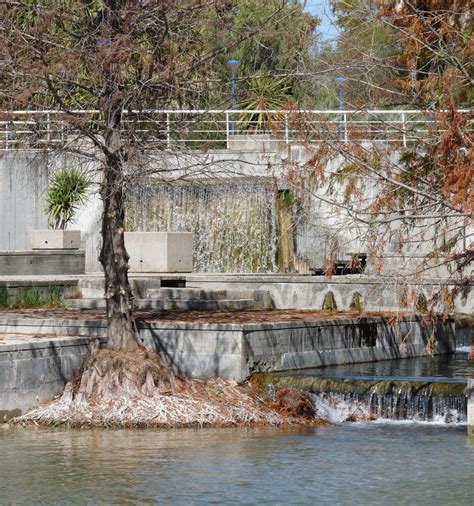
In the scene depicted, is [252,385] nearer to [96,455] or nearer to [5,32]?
[96,455]

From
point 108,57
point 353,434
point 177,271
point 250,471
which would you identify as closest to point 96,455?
point 250,471

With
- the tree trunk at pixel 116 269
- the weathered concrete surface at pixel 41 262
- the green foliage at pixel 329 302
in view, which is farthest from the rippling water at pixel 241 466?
the weathered concrete surface at pixel 41 262

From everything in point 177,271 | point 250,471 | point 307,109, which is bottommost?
point 250,471

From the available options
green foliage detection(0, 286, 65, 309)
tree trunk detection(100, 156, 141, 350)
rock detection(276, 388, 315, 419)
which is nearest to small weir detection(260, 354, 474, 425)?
rock detection(276, 388, 315, 419)

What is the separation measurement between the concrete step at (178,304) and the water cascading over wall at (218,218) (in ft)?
30.1

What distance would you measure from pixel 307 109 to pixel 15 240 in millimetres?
19900

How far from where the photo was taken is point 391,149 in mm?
15812

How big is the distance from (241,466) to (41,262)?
16141mm

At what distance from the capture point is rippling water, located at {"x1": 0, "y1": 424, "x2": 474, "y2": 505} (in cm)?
1212

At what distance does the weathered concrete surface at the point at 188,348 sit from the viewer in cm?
1652

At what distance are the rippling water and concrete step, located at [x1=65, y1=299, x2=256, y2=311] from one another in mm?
6229

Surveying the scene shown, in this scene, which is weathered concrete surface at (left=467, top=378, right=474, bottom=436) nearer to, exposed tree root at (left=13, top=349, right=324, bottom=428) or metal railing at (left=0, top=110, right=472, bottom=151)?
exposed tree root at (left=13, top=349, right=324, bottom=428)

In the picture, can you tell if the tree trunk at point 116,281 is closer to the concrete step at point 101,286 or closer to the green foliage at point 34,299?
the green foliage at point 34,299

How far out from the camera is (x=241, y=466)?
531 inches
